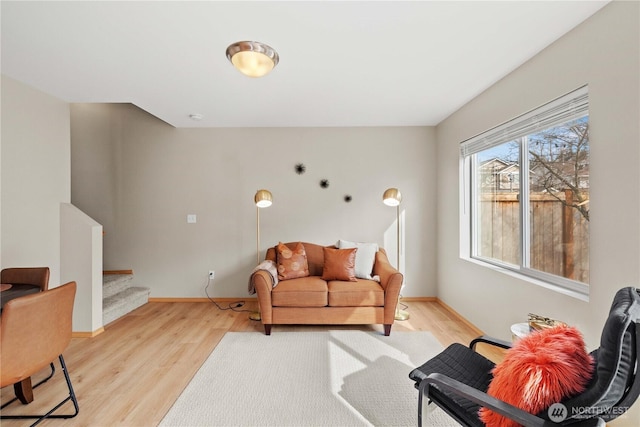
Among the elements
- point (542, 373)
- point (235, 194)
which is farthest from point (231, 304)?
point (542, 373)

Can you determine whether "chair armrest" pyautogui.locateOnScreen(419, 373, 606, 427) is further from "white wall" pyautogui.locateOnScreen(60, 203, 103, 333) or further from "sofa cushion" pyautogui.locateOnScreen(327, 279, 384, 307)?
"white wall" pyautogui.locateOnScreen(60, 203, 103, 333)

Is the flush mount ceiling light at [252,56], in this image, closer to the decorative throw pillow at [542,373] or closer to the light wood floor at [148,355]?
the decorative throw pillow at [542,373]

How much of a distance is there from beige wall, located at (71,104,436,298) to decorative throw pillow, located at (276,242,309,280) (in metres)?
0.54

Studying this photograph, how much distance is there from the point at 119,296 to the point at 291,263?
232 cm

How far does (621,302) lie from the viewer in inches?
42.7

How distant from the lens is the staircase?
132 inches

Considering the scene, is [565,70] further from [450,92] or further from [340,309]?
[340,309]

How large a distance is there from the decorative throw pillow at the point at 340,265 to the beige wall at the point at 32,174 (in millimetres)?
2855

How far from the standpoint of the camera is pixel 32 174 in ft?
8.93

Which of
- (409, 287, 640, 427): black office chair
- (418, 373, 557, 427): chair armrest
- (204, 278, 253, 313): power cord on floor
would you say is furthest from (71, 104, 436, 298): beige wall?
(409, 287, 640, 427): black office chair

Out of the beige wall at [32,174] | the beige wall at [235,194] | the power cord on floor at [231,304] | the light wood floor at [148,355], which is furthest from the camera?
the beige wall at [235,194]

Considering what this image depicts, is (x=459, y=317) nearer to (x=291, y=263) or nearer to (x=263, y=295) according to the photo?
(x=291, y=263)

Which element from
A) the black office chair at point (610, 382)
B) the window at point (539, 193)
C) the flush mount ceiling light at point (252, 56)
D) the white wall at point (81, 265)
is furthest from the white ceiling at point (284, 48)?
the black office chair at point (610, 382)

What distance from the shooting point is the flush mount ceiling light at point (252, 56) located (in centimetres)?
189
